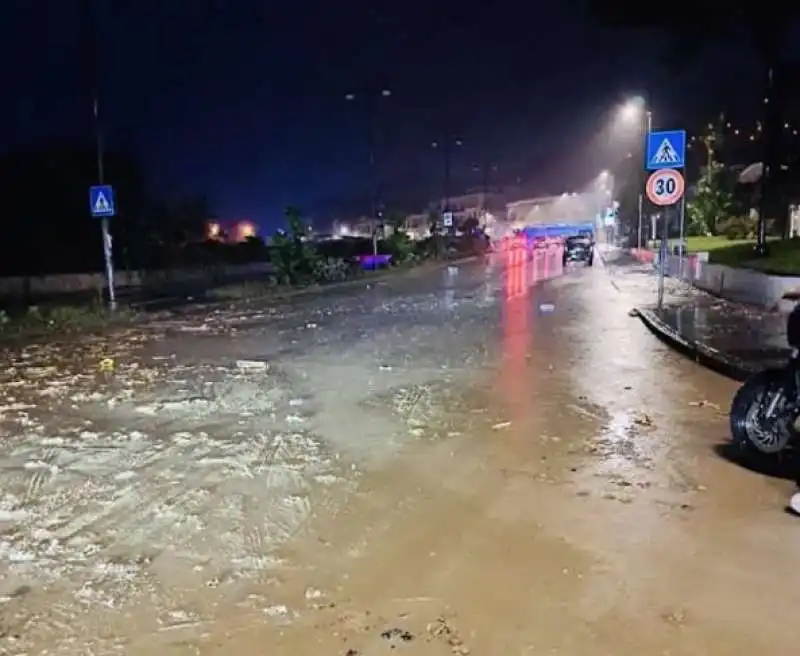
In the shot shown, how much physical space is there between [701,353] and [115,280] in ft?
125

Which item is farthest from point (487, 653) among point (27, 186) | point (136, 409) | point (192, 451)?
point (27, 186)

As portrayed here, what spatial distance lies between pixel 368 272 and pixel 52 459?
3573 centimetres

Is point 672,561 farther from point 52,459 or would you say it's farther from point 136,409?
point 136,409

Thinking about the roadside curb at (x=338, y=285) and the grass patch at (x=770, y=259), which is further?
the roadside curb at (x=338, y=285)

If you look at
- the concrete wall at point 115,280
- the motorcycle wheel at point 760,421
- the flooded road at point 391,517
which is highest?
the motorcycle wheel at point 760,421

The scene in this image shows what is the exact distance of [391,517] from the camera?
6.39m

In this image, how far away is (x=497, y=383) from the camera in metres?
11.9

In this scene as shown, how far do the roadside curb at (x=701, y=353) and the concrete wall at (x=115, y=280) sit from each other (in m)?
27.2

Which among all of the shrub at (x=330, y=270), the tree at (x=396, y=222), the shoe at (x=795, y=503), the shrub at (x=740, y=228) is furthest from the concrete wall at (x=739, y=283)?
the tree at (x=396, y=222)

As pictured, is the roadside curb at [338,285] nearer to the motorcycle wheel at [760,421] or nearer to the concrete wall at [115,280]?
the concrete wall at [115,280]

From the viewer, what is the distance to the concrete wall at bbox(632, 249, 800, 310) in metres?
19.3

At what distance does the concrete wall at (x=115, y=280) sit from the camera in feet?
129

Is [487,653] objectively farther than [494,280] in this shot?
No

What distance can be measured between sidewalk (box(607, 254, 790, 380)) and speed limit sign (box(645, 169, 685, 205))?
100 inches
